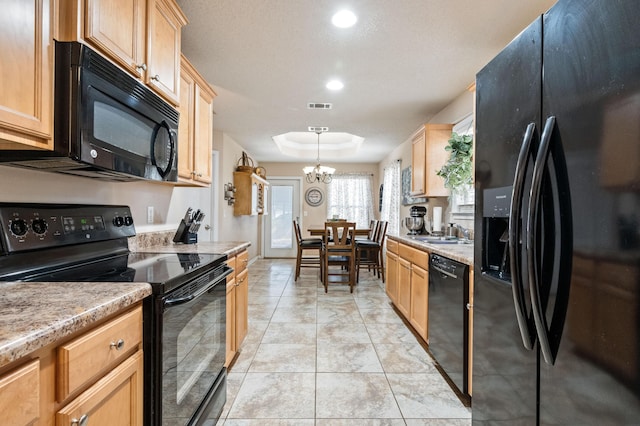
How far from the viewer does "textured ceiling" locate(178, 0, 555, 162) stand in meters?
1.95

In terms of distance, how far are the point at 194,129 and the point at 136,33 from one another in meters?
0.92

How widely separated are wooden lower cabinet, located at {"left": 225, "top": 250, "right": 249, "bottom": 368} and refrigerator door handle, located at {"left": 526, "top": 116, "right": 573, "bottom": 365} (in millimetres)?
1625

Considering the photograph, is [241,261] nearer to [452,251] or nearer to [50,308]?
[452,251]

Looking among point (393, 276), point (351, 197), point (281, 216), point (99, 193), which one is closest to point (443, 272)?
point (393, 276)

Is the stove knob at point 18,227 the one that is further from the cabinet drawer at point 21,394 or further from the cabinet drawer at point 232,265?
the cabinet drawer at point 232,265

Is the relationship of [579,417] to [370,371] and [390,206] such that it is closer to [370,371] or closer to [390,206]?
[370,371]

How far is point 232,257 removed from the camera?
6.91ft

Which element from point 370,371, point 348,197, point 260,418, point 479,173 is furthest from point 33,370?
point 348,197

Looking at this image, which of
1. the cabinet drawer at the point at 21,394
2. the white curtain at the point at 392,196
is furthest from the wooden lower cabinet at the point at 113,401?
the white curtain at the point at 392,196

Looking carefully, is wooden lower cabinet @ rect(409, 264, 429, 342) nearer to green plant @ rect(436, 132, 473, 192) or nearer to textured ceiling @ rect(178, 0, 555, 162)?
green plant @ rect(436, 132, 473, 192)

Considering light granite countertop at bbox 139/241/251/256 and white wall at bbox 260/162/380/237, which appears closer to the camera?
light granite countertop at bbox 139/241/251/256

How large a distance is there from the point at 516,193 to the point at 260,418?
5.49 feet

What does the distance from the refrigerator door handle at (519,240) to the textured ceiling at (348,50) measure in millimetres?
1369

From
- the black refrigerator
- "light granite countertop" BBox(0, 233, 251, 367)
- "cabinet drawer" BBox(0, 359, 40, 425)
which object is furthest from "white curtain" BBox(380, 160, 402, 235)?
"cabinet drawer" BBox(0, 359, 40, 425)
